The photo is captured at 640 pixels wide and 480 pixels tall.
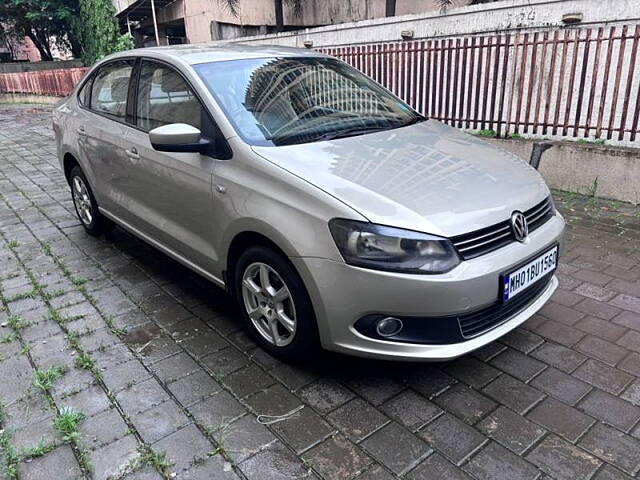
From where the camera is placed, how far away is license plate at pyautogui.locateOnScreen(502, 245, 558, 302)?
250 cm

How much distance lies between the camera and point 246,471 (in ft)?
7.15

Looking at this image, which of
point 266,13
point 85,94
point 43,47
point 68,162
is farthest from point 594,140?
point 43,47

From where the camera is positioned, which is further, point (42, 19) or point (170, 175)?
point (42, 19)

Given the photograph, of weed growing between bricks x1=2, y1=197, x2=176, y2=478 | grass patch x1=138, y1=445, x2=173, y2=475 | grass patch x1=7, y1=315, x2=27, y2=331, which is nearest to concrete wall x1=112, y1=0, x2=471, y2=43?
weed growing between bricks x1=2, y1=197, x2=176, y2=478

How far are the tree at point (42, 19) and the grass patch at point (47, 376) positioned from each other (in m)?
31.9

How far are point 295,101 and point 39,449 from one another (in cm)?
233

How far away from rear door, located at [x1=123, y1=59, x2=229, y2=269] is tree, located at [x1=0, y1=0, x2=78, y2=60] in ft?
101

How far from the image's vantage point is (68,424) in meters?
2.44

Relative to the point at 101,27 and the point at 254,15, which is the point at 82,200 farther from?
the point at 101,27

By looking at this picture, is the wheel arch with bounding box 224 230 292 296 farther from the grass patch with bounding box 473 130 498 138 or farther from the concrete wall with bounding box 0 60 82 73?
the concrete wall with bounding box 0 60 82 73

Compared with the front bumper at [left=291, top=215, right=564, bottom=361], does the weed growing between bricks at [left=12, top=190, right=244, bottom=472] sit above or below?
below

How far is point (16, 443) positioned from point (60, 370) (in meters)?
0.57

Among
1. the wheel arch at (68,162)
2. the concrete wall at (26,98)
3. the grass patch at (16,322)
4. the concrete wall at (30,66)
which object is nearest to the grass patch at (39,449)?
the grass patch at (16,322)

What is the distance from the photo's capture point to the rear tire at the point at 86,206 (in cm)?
479
